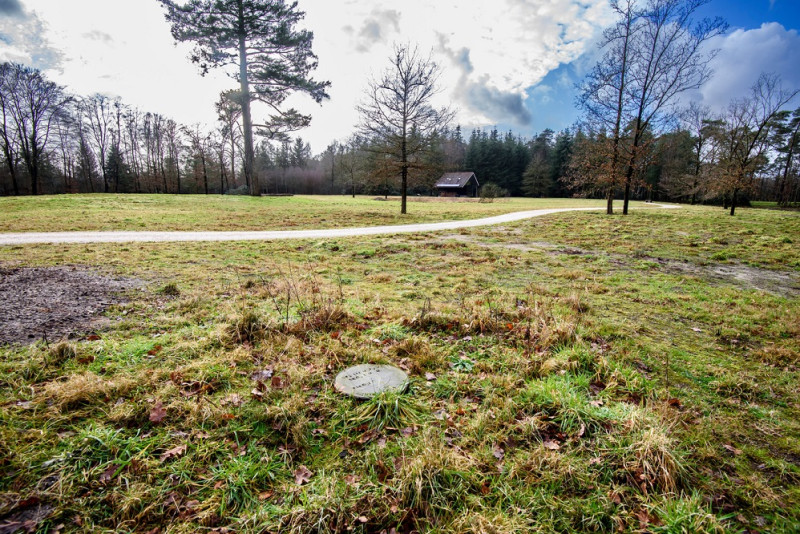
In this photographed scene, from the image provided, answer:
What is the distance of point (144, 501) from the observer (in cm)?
208

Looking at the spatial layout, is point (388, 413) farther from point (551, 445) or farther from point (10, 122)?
point (10, 122)

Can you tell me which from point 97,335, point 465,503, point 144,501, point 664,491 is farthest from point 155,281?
point 664,491

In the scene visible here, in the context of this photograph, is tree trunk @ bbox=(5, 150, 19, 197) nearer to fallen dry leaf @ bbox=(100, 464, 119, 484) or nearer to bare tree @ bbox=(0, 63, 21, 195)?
bare tree @ bbox=(0, 63, 21, 195)

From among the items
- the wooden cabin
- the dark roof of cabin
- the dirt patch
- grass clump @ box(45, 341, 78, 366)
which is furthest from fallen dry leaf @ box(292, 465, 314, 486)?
the wooden cabin

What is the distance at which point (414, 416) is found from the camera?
9.48ft

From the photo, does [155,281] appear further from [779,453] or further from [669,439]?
[779,453]

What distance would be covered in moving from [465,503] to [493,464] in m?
0.38

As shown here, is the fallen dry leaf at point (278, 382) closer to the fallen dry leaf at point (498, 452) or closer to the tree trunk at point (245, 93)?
the fallen dry leaf at point (498, 452)

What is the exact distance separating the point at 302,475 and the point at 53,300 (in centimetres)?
483

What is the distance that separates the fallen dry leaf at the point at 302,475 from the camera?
7.44ft

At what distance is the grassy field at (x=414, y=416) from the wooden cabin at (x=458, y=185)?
56.6m

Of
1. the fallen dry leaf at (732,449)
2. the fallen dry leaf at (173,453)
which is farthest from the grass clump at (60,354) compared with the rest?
the fallen dry leaf at (732,449)

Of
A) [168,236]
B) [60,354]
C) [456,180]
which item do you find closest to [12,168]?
[168,236]

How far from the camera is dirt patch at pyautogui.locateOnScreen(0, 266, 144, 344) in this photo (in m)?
3.91
